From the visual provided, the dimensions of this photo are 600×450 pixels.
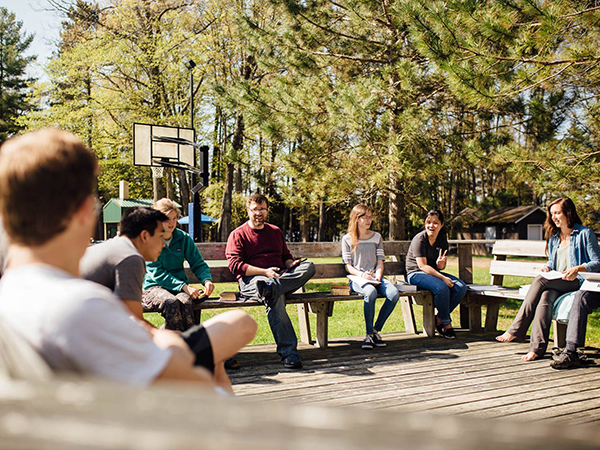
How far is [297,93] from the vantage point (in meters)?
10.8

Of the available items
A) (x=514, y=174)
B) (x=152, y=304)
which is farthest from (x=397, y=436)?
(x=514, y=174)

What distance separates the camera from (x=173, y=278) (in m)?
4.97

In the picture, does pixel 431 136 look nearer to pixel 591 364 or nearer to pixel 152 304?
pixel 591 364

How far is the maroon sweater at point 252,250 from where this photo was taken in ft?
17.5

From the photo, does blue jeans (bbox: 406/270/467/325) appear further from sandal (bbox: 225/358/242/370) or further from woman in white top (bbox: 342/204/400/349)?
sandal (bbox: 225/358/242/370)

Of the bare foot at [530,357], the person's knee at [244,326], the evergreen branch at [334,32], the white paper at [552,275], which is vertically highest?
the evergreen branch at [334,32]

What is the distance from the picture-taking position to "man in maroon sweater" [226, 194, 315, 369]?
4.85 metres

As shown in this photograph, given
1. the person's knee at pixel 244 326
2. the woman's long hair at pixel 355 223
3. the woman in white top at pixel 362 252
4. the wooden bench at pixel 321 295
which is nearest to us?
the person's knee at pixel 244 326

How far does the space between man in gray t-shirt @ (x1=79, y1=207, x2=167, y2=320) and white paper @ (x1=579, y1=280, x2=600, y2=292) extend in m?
3.82

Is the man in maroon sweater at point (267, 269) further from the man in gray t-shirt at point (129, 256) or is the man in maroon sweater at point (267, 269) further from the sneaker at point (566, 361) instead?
the sneaker at point (566, 361)

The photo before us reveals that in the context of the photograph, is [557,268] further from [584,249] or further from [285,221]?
[285,221]

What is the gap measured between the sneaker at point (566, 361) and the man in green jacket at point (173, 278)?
3.19m

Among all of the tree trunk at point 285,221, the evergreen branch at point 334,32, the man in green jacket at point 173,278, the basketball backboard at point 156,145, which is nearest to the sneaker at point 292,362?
the man in green jacket at point 173,278

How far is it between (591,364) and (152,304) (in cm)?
400
